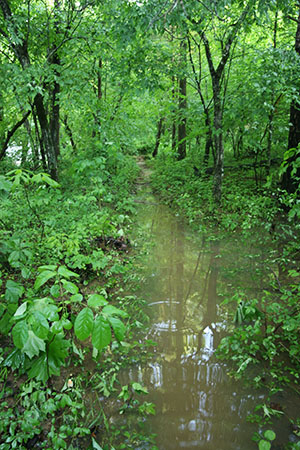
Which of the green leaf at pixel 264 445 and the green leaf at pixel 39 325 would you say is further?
the green leaf at pixel 264 445

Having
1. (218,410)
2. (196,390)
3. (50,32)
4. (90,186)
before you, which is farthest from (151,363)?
(50,32)

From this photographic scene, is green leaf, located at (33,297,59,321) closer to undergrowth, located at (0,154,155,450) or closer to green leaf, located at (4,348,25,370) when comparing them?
undergrowth, located at (0,154,155,450)

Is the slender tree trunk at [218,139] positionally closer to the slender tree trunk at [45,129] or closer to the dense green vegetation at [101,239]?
the dense green vegetation at [101,239]

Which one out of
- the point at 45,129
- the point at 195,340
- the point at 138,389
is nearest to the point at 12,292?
the point at 138,389

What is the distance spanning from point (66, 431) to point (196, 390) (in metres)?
1.27

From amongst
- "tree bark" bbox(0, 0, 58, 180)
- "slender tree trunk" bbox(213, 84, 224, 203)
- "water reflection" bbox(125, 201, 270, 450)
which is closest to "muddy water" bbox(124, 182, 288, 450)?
"water reflection" bbox(125, 201, 270, 450)

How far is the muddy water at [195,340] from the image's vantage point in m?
2.52

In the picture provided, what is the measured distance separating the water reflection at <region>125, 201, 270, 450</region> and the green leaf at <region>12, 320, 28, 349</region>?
4.83 feet

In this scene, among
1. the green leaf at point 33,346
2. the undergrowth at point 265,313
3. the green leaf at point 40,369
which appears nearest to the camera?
the green leaf at point 33,346

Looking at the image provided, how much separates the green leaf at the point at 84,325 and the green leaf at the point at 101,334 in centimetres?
4

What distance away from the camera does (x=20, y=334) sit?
1854 mm

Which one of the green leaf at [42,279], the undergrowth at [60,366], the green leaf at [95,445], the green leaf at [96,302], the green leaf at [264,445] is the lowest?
the green leaf at [264,445]

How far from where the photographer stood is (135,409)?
2684 mm

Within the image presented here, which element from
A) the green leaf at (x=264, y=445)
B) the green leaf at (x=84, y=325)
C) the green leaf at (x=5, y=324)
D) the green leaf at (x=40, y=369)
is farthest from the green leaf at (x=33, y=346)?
the green leaf at (x=264, y=445)
